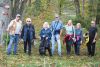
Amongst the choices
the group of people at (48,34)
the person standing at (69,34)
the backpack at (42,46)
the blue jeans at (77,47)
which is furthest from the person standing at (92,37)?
the backpack at (42,46)

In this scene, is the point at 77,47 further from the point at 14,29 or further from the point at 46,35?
the point at 14,29

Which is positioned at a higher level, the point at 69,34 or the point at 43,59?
the point at 69,34

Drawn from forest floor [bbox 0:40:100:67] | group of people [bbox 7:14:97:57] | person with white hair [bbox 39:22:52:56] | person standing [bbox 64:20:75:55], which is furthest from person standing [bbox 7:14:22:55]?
person standing [bbox 64:20:75:55]

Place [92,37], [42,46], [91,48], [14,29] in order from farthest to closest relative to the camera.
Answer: [91,48], [92,37], [42,46], [14,29]

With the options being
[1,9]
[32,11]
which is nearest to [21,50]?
[1,9]

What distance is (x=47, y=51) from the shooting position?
59.7 feet

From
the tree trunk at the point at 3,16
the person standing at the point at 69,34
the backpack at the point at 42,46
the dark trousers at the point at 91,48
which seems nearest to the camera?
the backpack at the point at 42,46

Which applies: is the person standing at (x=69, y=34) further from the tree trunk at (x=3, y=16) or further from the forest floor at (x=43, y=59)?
the tree trunk at (x=3, y=16)

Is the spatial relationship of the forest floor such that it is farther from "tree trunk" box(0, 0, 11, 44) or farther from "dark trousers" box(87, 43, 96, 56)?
"tree trunk" box(0, 0, 11, 44)

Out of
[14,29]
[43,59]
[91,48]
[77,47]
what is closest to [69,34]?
[77,47]

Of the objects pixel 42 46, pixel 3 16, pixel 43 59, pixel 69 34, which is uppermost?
pixel 3 16

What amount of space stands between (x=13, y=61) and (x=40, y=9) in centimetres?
2293

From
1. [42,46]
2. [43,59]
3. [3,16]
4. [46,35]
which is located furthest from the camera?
[3,16]

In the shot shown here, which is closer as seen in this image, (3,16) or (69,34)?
(69,34)
